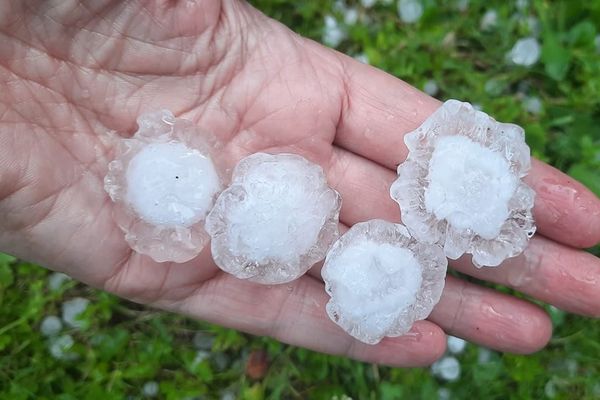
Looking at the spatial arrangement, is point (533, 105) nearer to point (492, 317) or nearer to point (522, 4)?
point (522, 4)

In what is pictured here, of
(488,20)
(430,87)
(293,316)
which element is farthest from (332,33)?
(293,316)

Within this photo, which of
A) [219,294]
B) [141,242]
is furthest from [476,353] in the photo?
[141,242]

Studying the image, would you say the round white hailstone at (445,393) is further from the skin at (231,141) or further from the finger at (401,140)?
the finger at (401,140)

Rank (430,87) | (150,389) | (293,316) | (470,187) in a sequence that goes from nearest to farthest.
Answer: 1. (470,187)
2. (293,316)
3. (150,389)
4. (430,87)

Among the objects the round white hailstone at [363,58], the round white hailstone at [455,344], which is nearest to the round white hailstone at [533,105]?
the round white hailstone at [363,58]

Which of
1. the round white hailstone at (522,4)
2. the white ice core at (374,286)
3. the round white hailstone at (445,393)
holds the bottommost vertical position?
the round white hailstone at (445,393)

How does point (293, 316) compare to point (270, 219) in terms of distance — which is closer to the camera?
point (270, 219)

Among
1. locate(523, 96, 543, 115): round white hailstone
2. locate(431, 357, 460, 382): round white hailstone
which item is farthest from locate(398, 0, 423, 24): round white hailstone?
locate(431, 357, 460, 382): round white hailstone
